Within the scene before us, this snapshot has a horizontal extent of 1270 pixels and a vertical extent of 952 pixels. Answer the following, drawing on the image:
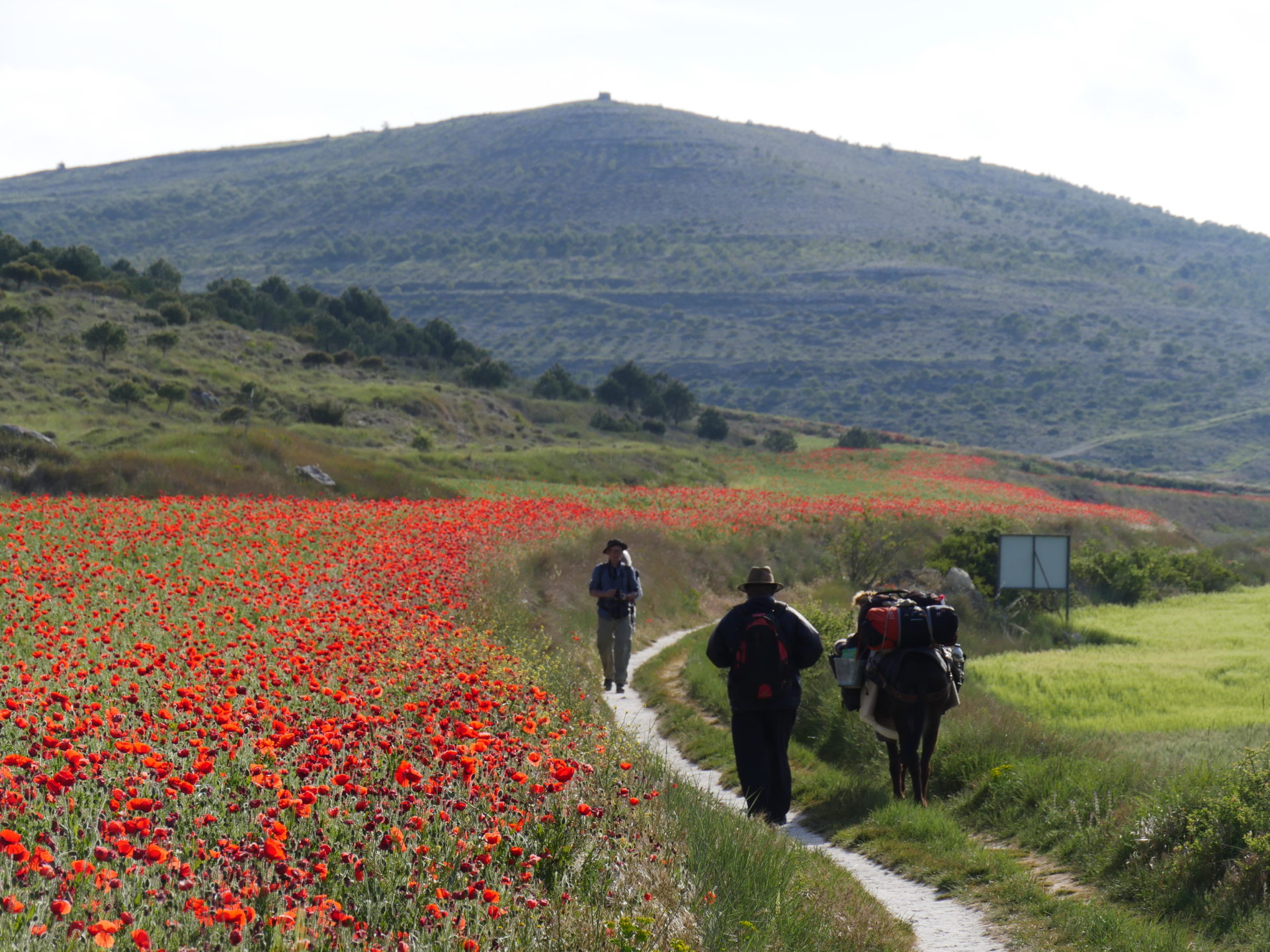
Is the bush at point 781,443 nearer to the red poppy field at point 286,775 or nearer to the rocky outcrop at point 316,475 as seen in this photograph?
the rocky outcrop at point 316,475

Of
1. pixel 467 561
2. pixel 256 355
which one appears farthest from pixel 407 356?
pixel 467 561

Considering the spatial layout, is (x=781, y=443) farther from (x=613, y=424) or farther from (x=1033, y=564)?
(x=1033, y=564)

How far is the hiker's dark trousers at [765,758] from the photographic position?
9.25 metres

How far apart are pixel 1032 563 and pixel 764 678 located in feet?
52.5

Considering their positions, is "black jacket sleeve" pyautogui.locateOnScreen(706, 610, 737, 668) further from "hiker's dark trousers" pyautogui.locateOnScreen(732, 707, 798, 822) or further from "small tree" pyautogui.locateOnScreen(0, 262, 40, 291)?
"small tree" pyautogui.locateOnScreen(0, 262, 40, 291)

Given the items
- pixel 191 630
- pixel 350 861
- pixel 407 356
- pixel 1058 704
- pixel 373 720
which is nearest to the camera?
pixel 350 861

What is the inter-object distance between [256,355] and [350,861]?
62.2 meters

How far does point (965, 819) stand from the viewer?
32.1 ft

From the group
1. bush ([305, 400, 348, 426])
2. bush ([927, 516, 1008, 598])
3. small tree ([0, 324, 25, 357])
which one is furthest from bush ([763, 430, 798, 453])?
bush ([927, 516, 1008, 598])

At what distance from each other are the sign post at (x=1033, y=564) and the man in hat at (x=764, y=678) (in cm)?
1520

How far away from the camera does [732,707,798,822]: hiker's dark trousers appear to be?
364 inches

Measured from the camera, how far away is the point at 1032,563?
2344 cm

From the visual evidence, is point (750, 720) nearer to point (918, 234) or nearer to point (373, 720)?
point (373, 720)

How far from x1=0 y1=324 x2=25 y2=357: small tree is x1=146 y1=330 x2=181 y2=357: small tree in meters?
6.19
